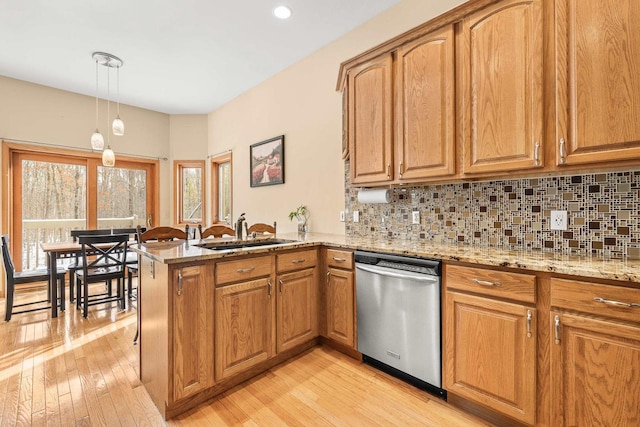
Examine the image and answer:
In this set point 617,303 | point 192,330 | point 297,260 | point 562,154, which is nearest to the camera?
point 617,303

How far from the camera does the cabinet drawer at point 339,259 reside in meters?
2.40

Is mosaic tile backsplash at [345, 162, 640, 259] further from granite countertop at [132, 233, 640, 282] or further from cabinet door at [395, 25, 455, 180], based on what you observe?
cabinet door at [395, 25, 455, 180]

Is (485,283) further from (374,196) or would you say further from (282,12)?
(282,12)

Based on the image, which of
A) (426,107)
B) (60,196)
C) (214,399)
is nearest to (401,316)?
(214,399)

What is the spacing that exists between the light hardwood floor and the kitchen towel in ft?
4.29

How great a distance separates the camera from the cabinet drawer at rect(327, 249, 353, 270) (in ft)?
7.88

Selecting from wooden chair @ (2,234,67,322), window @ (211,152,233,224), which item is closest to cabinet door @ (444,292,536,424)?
wooden chair @ (2,234,67,322)

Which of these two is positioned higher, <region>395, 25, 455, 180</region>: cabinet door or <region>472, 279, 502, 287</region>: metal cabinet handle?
<region>395, 25, 455, 180</region>: cabinet door

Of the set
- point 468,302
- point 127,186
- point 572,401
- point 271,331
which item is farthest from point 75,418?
point 127,186

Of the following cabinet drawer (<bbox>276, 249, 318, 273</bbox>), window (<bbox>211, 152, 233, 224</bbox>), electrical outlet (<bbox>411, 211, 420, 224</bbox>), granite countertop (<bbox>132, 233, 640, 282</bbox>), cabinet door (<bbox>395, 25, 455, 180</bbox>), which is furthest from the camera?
window (<bbox>211, 152, 233, 224</bbox>)

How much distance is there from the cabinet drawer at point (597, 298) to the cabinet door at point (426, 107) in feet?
3.03

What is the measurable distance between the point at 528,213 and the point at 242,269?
6.24 feet

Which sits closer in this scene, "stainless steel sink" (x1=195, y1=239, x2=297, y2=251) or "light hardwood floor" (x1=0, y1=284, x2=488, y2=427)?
"light hardwood floor" (x1=0, y1=284, x2=488, y2=427)

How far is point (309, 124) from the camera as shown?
3.60 metres
